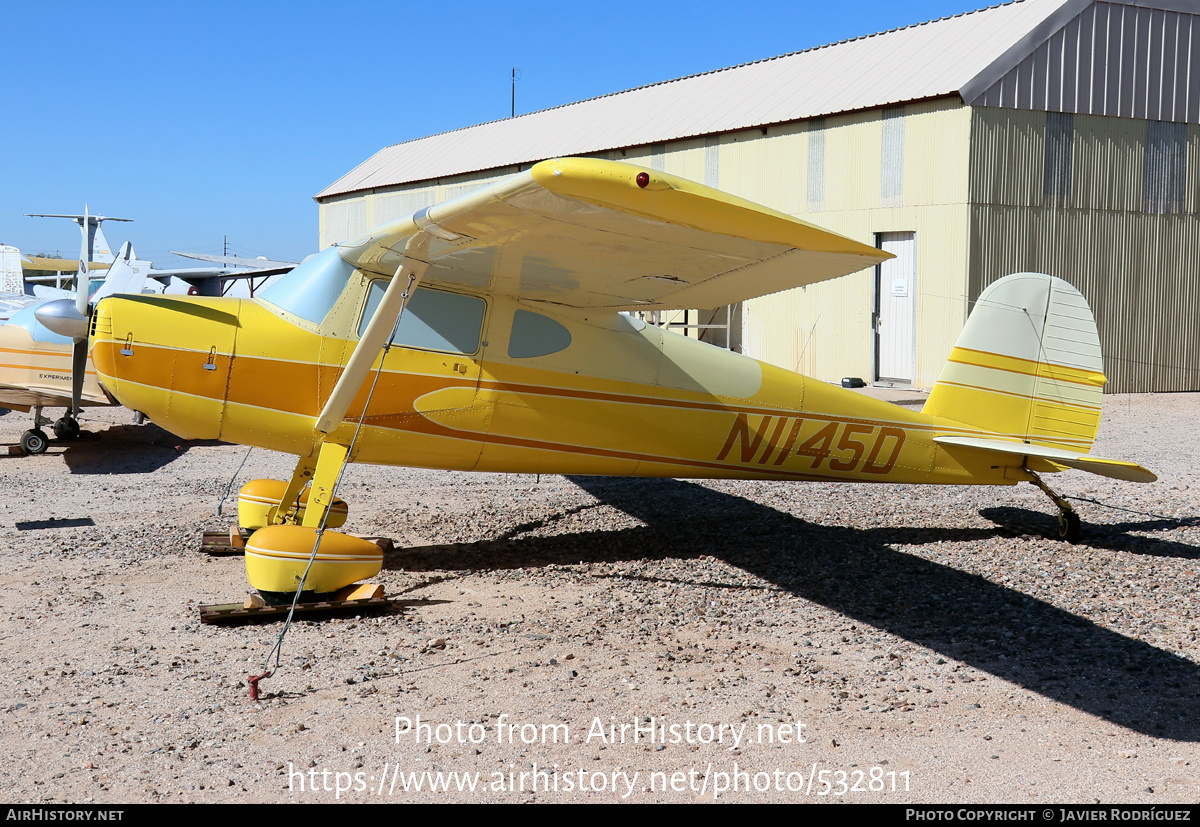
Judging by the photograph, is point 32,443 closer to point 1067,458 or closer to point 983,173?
point 1067,458

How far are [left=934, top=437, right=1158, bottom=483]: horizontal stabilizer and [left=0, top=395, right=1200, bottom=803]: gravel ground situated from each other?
0.78m

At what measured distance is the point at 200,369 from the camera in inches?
252

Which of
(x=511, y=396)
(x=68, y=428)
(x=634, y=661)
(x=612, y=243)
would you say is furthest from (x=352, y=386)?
(x=68, y=428)

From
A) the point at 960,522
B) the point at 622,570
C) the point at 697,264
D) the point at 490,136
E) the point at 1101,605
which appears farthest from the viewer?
the point at 490,136

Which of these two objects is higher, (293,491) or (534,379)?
(534,379)

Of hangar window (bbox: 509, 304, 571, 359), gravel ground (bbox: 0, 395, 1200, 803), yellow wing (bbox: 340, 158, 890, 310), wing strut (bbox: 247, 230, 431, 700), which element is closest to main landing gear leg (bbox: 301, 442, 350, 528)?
wing strut (bbox: 247, 230, 431, 700)

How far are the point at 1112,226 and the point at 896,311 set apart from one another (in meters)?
5.28

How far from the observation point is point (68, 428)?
1376cm

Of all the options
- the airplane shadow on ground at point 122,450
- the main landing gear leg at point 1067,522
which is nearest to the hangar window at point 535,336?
the main landing gear leg at point 1067,522

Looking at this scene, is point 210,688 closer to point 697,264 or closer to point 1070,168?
point 697,264

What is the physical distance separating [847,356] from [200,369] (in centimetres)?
1699

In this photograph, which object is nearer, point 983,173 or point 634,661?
point 634,661

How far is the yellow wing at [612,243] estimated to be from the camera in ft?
11.6

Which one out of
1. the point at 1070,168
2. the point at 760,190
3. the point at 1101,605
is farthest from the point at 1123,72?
the point at 1101,605
